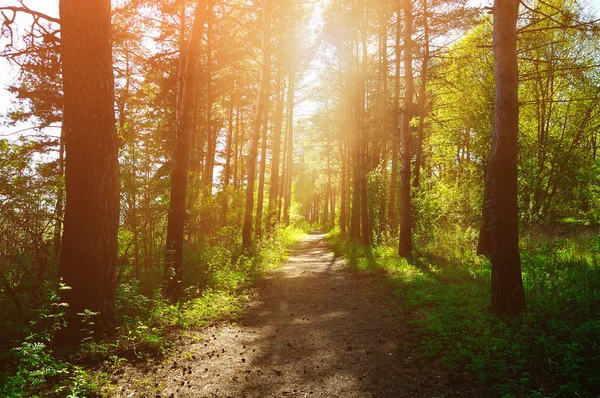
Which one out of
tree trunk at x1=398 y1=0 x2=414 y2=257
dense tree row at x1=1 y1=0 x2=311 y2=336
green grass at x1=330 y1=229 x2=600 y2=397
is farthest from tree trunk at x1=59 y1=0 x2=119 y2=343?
tree trunk at x1=398 y1=0 x2=414 y2=257

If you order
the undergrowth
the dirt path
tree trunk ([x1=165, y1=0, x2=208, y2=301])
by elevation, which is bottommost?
the dirt path

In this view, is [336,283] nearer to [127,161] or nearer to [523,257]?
[523,257]

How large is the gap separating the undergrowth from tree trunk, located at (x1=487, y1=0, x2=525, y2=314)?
5.25 m

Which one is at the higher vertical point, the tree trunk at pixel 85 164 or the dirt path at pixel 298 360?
the tree trunk at pixel 85 164

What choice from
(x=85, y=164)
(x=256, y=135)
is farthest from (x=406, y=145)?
(x=85, y=164)

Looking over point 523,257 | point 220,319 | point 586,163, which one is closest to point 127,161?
point 220,319

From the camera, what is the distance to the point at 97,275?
504 cm

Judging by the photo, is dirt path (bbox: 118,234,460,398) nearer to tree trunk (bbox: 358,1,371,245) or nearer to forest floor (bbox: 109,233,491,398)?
forest floor (bbox: 109,233,491,398)

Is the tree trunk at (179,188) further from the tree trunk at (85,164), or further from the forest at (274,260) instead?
the tree trunk at (85,164)

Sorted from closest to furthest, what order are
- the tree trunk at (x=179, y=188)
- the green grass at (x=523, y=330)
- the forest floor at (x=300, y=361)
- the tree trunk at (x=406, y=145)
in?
the green grass at (x=523, y=330) → the forest floor at (x=300, y=361) → the tree trunk at (x=179, y=188) → the tree trunk at (x=406, y=145)

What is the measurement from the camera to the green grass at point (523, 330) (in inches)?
145

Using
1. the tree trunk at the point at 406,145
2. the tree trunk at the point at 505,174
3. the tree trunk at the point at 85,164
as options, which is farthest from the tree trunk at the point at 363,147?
the tree trunk at the point at 85,164

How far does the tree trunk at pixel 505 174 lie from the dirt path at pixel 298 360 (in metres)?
1.91

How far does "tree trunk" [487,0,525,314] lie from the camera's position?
552 cm
